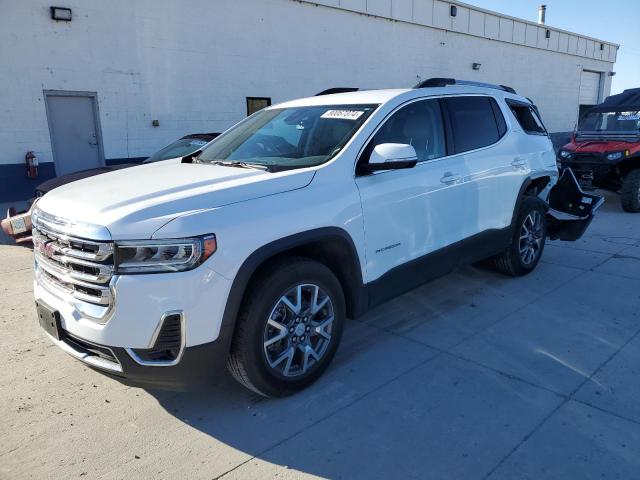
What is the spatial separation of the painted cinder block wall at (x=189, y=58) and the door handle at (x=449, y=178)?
880 centimetres

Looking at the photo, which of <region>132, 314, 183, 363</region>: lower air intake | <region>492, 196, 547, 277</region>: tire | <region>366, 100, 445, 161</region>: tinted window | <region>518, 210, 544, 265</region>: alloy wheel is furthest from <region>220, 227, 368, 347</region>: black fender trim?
<region>518, 210, 544, 265</region>: alloy wheel

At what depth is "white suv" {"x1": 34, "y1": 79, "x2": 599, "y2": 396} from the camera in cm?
258

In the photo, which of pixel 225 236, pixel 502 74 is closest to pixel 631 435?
pixel 225 236

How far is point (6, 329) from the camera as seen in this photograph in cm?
442

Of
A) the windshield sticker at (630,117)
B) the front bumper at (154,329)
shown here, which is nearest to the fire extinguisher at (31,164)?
the front bumper at (154,329)

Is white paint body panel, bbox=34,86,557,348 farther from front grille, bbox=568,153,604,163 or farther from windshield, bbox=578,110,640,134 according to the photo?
windshield, bbox=578,110,640,134

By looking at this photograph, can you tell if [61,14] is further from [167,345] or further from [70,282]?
[167,345]

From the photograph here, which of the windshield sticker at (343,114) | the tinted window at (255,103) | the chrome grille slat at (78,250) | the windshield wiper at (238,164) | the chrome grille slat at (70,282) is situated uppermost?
the tinted window at (255,103)

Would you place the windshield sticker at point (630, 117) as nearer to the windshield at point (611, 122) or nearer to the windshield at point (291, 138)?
the windshield at point (611, 122)

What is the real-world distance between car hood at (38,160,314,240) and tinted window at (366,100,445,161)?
92 cm

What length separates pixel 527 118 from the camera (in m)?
5.42

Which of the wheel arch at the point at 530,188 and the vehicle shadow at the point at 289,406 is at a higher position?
the wheel arch at the point at 530,188

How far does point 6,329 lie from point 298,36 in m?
11.2

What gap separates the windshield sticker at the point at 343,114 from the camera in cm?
371
